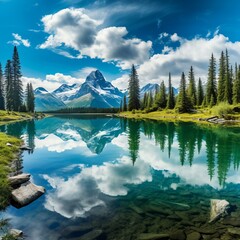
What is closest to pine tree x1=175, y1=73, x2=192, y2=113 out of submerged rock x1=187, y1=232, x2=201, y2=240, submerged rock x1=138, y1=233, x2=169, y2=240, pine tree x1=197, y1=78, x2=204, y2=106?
pine tree x1=197, y1=78, x2=204, y2=106

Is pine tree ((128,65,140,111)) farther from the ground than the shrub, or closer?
farther from the ground

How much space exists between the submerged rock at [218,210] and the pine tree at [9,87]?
117 meters

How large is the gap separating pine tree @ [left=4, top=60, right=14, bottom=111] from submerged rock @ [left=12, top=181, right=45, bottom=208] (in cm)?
11006

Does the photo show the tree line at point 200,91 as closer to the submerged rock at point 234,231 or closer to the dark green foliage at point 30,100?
the dark green foliage at point 30,100

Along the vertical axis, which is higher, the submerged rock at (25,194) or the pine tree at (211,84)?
the pine tree at (211,84)

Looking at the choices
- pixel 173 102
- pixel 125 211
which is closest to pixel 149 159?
pixel 125 211

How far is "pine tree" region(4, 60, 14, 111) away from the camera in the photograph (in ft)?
396

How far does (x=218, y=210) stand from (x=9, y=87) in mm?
126095

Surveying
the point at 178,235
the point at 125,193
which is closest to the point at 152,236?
the point at 178,235

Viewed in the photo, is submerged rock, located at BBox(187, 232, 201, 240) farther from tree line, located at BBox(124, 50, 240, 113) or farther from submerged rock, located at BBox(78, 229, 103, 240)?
tree line, located at BBox(124, 50, 240, 113)

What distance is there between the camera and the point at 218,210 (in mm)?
13727

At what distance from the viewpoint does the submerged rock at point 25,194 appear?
15.2 meters

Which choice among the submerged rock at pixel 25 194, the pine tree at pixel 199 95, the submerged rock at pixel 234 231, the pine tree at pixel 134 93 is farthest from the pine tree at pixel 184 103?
the submerged rock at pixel 234 231

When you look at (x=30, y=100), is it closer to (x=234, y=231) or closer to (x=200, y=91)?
(x=200, y=91)
